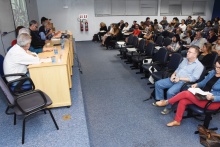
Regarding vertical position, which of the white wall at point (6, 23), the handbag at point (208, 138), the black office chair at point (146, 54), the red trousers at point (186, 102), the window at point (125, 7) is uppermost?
the window at point (125, 7)

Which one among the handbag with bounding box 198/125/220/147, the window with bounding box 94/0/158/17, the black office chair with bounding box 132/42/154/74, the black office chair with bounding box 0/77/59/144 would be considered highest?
the window with bounding box 94/0/158/17

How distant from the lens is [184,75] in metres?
3.05

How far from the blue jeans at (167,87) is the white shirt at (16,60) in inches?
87.5

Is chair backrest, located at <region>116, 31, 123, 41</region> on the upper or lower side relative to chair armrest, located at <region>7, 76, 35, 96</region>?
upper

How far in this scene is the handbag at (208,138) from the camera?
226cm

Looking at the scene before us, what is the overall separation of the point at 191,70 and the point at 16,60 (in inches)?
111

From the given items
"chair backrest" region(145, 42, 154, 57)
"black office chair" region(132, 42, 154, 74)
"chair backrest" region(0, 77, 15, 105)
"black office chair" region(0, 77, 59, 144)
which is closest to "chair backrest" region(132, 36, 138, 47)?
"black office chair" region(132, 42, 154, 74)

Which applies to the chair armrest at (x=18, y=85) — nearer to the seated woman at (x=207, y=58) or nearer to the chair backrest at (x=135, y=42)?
the seated woman at (x=207, y=58)

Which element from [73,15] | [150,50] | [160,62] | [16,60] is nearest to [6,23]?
[16,60]

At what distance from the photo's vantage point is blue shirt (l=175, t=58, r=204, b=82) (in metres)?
2.92

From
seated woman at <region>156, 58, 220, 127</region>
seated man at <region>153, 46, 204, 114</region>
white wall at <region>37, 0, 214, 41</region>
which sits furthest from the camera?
white wall at <region>37, 0, 214, 41</region>

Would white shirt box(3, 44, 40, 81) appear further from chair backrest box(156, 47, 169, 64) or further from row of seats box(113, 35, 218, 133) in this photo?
chair backrest box(156, 47, 169, 64)

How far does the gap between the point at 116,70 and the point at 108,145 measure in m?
3.18

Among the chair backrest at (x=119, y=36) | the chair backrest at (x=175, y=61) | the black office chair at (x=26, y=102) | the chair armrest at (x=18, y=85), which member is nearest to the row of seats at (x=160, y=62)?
the chair backrest at (x=175, y=61)
